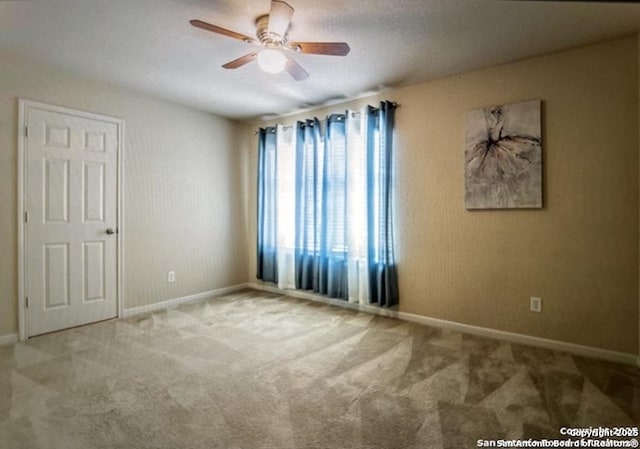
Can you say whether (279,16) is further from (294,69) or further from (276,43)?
(294,69)

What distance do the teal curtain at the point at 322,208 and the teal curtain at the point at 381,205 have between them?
0.35m

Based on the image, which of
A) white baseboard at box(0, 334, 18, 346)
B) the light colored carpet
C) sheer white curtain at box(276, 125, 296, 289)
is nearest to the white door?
white baseboard at box(0, 334, 18, 346)

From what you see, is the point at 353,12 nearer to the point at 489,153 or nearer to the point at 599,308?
the point at 489,153

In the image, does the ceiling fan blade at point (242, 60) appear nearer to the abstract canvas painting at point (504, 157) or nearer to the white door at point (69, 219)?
the white door at point (69, 219)

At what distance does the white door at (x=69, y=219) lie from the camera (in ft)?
10.5

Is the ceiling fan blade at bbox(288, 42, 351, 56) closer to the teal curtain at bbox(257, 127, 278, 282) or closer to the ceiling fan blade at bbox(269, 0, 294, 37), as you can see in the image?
the ceiling fan blade at bbox(269, 0, 294, 37)

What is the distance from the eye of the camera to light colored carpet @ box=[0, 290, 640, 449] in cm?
184

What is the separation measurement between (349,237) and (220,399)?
2.26 m

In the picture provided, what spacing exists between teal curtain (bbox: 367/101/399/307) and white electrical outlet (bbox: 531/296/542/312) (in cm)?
124

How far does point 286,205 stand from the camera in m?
4.64

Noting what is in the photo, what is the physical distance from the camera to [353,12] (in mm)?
2357

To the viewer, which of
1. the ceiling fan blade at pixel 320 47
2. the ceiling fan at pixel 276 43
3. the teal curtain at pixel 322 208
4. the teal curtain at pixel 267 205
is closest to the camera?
the ceiling fan at pixel 276 43

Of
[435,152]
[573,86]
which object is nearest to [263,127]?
[435,152]

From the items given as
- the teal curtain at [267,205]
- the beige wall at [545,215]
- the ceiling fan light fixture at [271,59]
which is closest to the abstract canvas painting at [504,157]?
the beige wall at [545,215]
